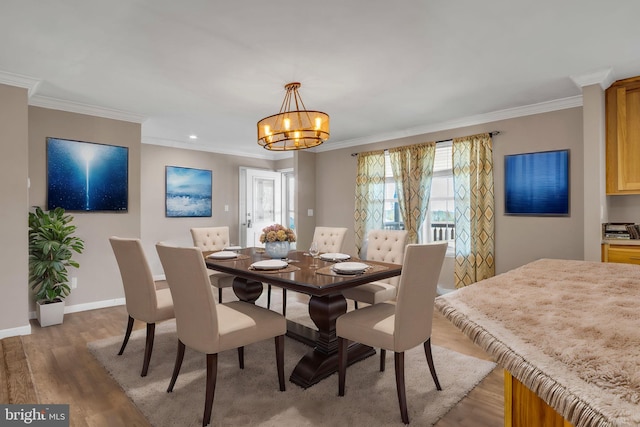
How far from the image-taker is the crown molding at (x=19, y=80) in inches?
123

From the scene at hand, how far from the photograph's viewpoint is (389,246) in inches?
134

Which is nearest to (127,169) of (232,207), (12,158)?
(12,158)

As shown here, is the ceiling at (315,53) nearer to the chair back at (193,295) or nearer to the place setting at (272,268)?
the chair back at (193,295)

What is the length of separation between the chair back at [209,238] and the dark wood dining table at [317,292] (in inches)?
48.4

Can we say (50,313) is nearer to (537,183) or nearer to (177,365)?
(177,365)

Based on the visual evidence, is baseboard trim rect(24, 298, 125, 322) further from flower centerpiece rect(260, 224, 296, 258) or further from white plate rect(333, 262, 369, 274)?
white plate rect(333, 262, 369, 274)

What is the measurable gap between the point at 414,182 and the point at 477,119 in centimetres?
117

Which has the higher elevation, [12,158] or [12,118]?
[12,118]

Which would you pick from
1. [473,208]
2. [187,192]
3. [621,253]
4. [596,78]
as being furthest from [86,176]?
[621,253]

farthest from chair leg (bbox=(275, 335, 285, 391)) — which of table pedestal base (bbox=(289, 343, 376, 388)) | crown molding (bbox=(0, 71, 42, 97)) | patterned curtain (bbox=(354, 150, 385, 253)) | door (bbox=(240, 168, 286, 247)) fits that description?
door (bbox=(240, 168, 286, 247))

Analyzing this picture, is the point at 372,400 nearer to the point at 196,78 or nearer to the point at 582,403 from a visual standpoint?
the point at 582,403

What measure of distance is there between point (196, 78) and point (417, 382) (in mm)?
3153

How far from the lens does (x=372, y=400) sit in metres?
2.12

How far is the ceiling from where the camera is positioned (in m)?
2.14
